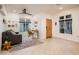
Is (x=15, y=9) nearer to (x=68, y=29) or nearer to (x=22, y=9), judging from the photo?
(x=22, y=9)

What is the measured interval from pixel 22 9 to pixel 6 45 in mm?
967

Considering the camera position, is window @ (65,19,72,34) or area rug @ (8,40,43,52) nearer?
area rug @ (8,40,43,52)

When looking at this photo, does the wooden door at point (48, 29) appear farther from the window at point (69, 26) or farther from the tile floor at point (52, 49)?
the window at point (69, 26)

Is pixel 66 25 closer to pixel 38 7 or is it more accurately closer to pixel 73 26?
pixel 73 26

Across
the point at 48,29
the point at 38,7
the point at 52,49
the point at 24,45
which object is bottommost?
the point at 52,49

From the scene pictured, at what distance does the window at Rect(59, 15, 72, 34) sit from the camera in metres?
3.24

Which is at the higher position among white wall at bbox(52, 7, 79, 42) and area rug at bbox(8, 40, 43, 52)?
white wall at bbox(52, 7, 79, 42)

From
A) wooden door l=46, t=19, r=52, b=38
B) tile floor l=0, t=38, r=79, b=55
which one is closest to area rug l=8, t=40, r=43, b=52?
tile floor l=0, t=38, r=79, b=55

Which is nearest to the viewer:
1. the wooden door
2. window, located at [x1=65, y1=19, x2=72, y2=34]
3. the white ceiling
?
the white ceiling

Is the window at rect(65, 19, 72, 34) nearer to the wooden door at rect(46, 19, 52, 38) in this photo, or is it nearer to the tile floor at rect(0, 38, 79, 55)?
the tile floor at rect(0, 38, 79, 55)

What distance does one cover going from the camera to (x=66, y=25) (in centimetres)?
326

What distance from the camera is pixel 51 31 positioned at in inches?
132

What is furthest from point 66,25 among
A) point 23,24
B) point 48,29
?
point 23,24
